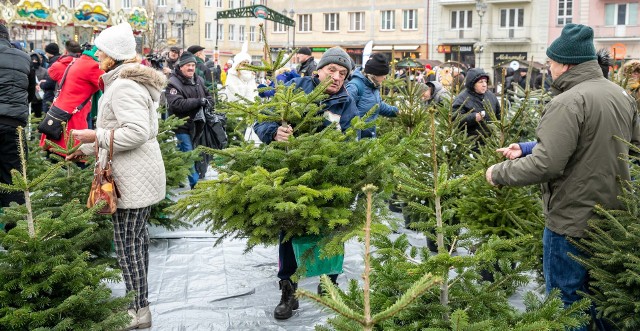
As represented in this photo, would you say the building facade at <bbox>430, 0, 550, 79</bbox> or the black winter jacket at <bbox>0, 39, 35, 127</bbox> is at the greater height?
the building facade at <bbox>430, 0, 550, 79</bbox>

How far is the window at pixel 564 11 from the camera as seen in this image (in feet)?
155

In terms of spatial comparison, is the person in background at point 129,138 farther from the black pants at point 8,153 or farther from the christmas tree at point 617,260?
the christmas tree at point 617,260

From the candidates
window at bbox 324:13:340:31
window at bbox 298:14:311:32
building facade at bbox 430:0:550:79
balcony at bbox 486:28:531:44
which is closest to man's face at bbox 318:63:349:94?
building facade at bbox 430:0:550:79

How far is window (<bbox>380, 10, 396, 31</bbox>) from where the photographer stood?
180 feet

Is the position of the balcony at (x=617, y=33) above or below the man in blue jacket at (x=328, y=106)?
above

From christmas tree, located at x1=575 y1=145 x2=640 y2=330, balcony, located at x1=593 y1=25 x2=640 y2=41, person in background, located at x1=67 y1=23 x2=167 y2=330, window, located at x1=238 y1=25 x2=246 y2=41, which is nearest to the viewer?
christmas tree, located at x1=575 y1=145 x2=640 y2=330

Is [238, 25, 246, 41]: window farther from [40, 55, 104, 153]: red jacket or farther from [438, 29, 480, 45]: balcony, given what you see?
[40, 55, 104, 153]: red jacket

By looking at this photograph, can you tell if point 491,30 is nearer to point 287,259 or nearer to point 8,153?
point 8,153

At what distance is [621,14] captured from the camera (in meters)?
46.3

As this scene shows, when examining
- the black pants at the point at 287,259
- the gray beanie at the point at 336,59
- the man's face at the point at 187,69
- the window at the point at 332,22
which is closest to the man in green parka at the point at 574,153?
the gray beanie at the point at 336,59

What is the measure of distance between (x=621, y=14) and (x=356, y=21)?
20.0m

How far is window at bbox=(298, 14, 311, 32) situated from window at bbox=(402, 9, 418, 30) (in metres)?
8.90

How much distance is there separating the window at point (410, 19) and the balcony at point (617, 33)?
13.4m

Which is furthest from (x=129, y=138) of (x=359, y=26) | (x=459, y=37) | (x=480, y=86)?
(x=359, y=26)
